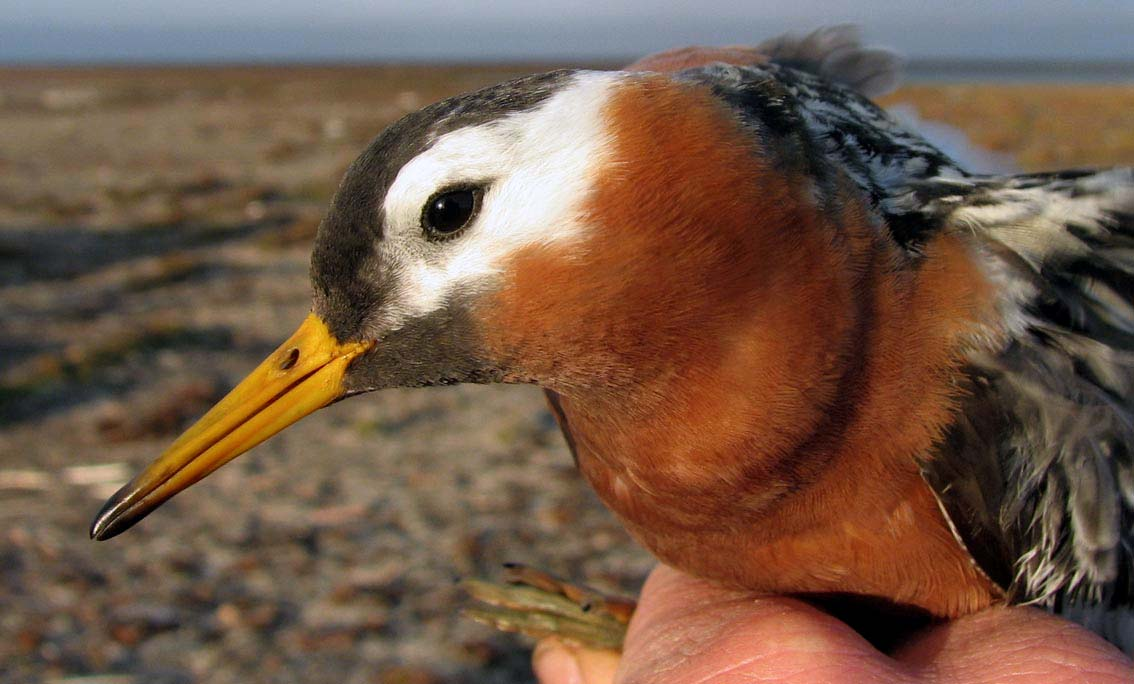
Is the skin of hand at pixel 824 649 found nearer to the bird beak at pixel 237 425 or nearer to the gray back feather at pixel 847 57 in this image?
the bird beak at pixel 237 425

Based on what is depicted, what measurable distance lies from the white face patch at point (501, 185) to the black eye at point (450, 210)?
0.06ft

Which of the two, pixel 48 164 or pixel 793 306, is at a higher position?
pixel 793 306

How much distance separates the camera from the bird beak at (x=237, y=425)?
2809mm

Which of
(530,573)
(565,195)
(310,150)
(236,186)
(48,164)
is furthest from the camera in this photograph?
(310,150)

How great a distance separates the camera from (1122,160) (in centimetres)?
2272

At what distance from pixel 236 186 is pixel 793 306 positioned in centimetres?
2054

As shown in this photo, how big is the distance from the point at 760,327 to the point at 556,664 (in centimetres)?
200

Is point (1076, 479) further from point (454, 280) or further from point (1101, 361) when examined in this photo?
point (454, 280)

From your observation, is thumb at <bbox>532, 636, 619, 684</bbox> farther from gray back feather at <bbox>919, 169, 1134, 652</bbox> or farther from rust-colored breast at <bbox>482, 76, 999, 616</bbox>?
gray back feather at <bbox>919, 169, 1134, 652</bbox>

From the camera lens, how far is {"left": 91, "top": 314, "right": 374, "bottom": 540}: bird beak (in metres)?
2.81

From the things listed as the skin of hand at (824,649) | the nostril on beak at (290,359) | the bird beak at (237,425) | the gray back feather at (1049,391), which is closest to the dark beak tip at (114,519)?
the bird beak at (237,425)

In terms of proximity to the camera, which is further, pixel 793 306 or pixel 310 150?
pixel 310 150

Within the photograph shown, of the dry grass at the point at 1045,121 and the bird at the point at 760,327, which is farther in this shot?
the dry grass at the point at 1045,121

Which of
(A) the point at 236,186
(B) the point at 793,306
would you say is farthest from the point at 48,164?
(B) the point at 793,306
